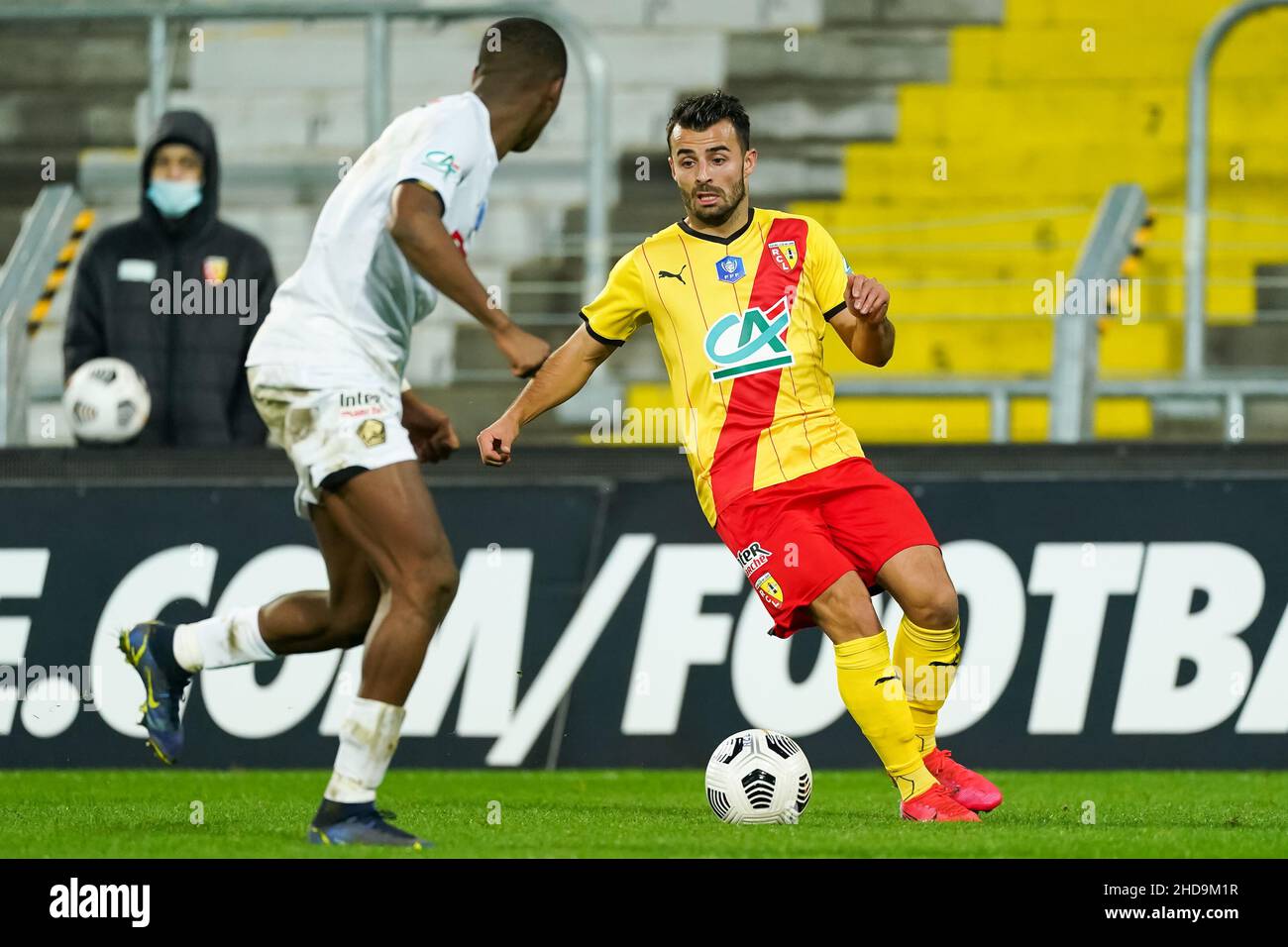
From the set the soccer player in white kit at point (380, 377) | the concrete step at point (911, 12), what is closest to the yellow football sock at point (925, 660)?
the soccer player in white kit at point (380, 377)

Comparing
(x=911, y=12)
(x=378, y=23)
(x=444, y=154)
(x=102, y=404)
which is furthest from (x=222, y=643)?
(x=911, y=12)

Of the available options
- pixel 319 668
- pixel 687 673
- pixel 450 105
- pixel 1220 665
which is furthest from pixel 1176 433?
pixel 450 105

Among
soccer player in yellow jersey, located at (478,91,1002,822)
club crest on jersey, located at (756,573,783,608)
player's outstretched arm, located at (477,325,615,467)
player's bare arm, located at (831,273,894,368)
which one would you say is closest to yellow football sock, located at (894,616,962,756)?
soccer player in yellow jersey, located at (478,91,1002,822)

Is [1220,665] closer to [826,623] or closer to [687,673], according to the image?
[687,673]

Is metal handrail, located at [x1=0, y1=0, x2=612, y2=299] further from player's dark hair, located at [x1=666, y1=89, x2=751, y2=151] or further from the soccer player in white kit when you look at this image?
the soccer player in white kit

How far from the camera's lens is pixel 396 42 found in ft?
44.1

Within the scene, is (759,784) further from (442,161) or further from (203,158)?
(203,158)

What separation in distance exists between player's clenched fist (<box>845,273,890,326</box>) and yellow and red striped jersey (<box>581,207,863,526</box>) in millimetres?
438

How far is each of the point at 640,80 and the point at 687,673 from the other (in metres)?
6.37

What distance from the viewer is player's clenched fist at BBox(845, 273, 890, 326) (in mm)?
5828

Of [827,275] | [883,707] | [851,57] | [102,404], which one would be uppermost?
[851,57]

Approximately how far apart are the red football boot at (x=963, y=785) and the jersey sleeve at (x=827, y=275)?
1.38m

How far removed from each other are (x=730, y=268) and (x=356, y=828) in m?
2.20

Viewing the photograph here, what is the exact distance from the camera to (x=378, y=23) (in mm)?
10664
